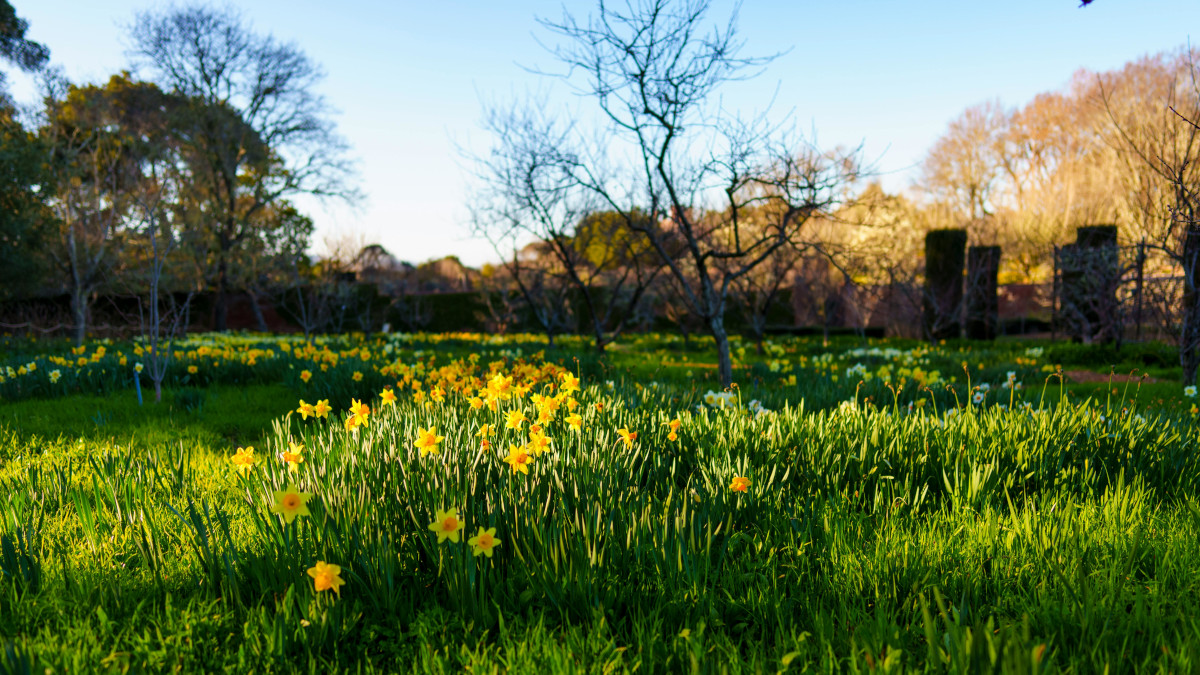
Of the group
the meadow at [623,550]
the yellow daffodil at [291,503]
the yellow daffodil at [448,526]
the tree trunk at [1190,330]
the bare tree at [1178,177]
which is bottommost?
the meadow at [623,550]

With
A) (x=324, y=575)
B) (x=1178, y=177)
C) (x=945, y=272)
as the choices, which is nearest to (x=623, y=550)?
(x=324, y=575)

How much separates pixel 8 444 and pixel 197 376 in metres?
2.84

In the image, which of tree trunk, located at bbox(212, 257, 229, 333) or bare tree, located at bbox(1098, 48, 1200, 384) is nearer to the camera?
bare tree, located at bbox(1098, 48, 1200, 384)

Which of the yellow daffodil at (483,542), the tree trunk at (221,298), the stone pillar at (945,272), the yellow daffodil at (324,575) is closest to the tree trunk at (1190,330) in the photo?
the yellow daffodil at (483,542)

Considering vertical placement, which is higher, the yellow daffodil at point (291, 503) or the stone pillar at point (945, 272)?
the stone pillar at point (945, 272)

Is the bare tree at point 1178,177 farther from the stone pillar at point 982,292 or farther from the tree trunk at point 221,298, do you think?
the tree trunk at point 221,298

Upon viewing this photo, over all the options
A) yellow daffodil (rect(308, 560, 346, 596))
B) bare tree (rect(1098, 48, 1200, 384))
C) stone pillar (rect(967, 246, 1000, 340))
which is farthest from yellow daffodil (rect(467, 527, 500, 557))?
stone pillar (rect(967, 246, 1000, 340))

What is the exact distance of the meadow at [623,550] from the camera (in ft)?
5.13

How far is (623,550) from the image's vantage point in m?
1.92

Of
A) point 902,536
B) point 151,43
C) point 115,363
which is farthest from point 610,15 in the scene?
point 151,43

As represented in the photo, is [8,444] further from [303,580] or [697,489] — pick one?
[697,489]

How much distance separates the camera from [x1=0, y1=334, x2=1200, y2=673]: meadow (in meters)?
1.56

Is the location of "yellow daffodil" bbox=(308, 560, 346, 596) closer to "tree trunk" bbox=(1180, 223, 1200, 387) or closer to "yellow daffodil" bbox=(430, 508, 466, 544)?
"yellow daffodil" bbox=(430, 508, 466, 544)

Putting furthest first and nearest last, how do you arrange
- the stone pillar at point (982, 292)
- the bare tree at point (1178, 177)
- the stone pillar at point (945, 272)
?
the stone pillar at point (945, 272) → the stone pillar at point (982, 292) → the bare tree at point (1178, 177)
